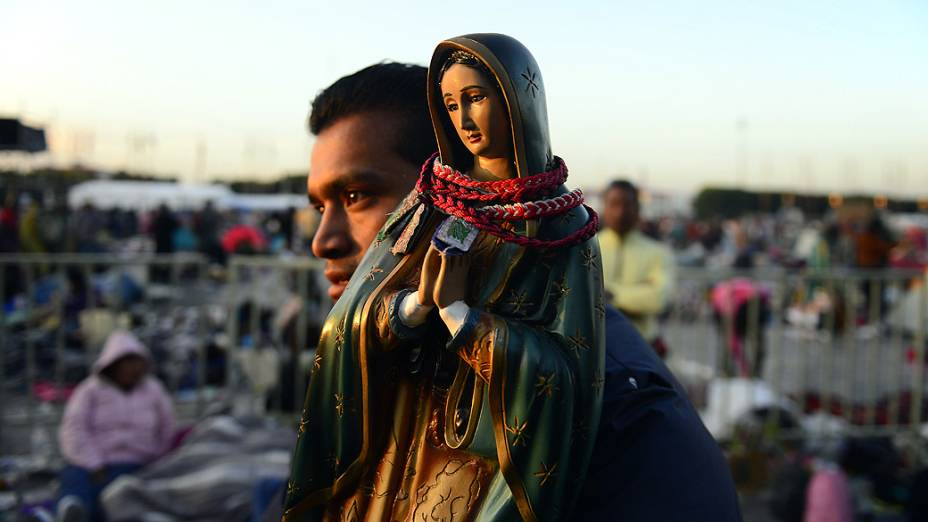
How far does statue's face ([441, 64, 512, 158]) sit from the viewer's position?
1348mm

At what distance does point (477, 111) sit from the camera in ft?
4.46

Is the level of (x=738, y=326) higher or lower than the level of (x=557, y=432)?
lower

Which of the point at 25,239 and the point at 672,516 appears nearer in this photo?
the point at 672,516

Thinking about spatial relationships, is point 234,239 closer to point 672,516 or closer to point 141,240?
point 141,240

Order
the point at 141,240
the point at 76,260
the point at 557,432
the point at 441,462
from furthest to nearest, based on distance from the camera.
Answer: the point at 141,240 < the point at 76,260 < the point at 441,462 < the point at 557,432

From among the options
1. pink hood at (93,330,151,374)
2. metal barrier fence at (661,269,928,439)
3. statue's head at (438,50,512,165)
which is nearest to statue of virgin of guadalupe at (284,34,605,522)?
statue's head at (438,50,512,165)

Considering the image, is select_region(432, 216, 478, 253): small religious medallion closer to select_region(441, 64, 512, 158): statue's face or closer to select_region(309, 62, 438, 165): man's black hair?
select_region(441, 64, 512, 158): statue's face

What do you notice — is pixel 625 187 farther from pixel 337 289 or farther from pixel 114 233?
pixel 114 233

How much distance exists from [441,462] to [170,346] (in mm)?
8090

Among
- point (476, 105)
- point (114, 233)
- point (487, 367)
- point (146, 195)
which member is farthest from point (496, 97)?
point (146, 195)

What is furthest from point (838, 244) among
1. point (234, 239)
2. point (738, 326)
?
point (234, 239)

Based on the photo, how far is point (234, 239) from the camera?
14.3m

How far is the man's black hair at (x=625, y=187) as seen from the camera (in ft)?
18.3

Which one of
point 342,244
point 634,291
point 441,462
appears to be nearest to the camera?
point 441,462
